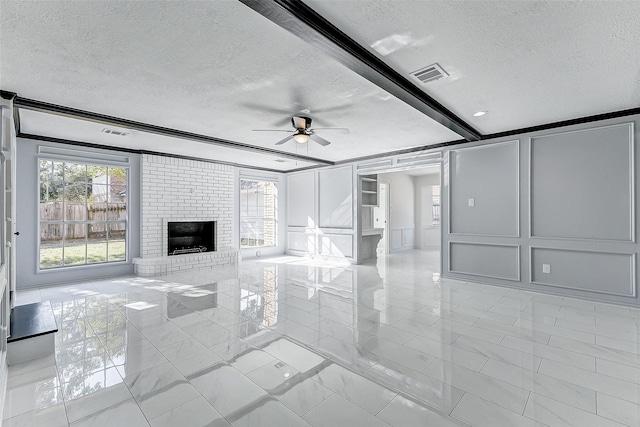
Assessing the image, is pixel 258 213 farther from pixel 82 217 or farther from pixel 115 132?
pixel 115 132

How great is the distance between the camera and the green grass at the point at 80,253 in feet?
17.0

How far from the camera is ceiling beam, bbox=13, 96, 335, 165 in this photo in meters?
3.52

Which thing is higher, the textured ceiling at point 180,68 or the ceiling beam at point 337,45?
the textured ceiling at point 180,68

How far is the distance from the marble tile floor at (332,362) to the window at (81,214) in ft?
3.83

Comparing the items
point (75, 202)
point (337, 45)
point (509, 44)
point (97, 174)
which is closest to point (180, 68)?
point (337, 45)

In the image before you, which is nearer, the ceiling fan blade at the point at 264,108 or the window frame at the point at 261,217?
the ceiling fan blade at the point at 264,108

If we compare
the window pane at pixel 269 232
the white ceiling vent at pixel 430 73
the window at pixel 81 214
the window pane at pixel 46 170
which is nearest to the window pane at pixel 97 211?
the window at pixel 81 214

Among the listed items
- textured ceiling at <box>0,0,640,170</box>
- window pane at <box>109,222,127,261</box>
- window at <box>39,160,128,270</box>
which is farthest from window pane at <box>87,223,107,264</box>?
textured ceiling at <box>0,0,640,170</box>

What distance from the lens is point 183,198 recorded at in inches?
266

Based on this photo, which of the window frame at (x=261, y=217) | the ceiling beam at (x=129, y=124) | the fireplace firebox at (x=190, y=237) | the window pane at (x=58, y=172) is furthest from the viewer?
the window frame at (x=261, y=217)

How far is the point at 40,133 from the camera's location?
493 cm

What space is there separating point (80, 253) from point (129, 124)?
9.83 feet

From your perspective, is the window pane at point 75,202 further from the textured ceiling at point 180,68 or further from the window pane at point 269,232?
the window pane at point 269,232

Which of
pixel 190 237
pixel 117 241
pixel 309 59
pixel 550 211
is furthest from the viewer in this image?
pixel 190 237
